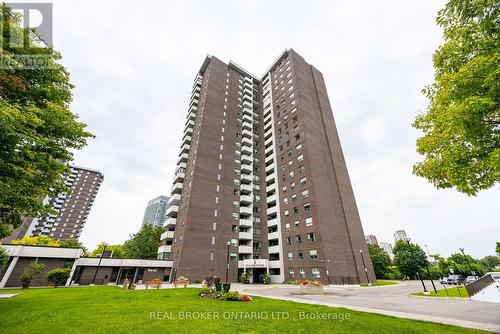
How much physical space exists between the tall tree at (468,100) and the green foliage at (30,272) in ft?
130

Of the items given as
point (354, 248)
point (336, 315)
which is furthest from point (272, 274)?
point (336, 315)

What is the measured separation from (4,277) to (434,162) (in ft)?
143

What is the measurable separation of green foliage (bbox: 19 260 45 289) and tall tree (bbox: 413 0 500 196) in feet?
130

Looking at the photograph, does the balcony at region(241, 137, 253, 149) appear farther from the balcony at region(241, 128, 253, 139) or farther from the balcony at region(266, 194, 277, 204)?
the balcony at region(266, 194, 277, 204)

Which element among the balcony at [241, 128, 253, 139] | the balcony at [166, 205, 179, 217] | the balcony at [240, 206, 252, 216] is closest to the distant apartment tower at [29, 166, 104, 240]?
the balcony at [166, 205, 179, 217]

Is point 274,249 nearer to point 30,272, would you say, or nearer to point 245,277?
point 245,277

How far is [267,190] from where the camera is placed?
52.3 meters

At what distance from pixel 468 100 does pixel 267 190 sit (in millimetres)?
46990

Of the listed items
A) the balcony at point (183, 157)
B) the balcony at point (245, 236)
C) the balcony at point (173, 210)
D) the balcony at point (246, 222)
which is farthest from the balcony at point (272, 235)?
the balcony at point (183, 157)

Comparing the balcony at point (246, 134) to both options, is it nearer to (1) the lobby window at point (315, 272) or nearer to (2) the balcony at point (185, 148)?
(2) the balcony at point (185, 148)

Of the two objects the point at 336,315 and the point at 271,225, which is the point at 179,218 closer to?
the point at 271,225

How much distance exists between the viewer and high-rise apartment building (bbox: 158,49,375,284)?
3850cm

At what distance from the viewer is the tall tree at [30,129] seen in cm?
883

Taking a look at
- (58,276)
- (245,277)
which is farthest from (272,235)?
(58,276)
